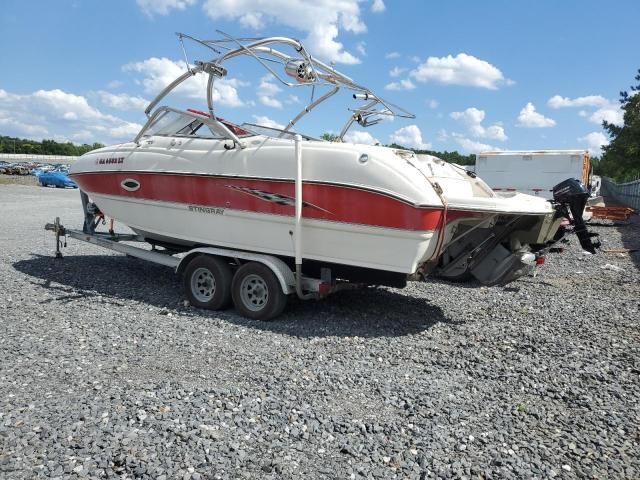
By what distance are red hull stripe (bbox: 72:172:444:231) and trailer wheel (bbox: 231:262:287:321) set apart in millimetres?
729

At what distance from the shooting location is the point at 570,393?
4.25m

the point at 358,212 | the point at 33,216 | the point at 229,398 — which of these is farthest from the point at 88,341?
the point at 33,216

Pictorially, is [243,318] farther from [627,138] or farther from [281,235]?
[627,138]

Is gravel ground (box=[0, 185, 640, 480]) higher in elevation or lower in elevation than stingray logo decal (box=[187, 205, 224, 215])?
lower

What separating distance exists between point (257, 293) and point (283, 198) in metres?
1.21

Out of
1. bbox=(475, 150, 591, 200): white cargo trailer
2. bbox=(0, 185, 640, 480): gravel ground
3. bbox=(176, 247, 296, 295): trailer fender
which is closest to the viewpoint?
bbox=(0, 185, 640, 480): gravel ground

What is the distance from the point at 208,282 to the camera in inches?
263

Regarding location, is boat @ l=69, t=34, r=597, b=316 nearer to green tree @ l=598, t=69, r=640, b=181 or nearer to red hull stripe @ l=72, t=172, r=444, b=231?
red hull stripe @ l=72, t=172, r=444, b=231

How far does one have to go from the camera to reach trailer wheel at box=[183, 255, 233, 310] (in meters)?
6.45

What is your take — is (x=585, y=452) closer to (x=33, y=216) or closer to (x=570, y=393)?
(x=570, y=393)

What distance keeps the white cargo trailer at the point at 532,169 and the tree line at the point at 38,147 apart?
109 m

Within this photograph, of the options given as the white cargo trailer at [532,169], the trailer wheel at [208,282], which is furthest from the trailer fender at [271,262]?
the white cargo trailer at [532,169]

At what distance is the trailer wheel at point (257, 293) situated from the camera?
6.09 meters

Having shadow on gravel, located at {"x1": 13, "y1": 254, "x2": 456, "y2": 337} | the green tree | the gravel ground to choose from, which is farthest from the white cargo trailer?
the green tree
